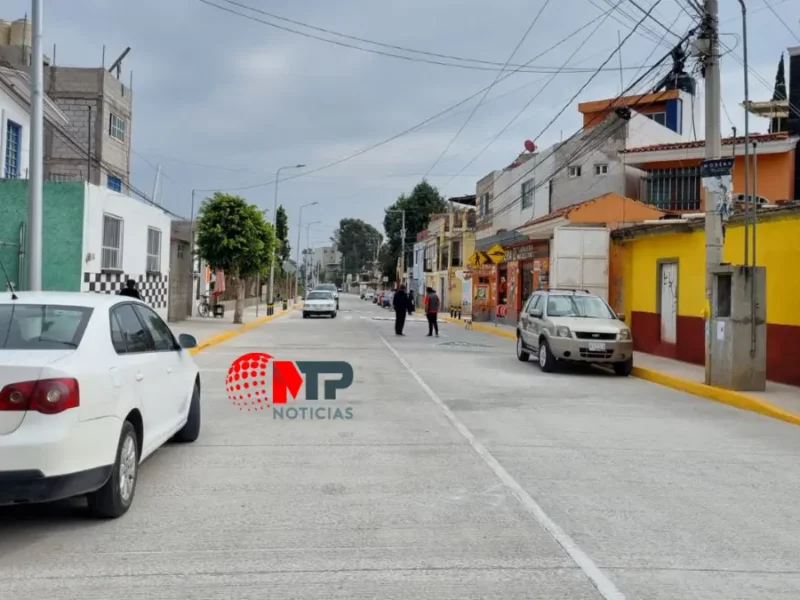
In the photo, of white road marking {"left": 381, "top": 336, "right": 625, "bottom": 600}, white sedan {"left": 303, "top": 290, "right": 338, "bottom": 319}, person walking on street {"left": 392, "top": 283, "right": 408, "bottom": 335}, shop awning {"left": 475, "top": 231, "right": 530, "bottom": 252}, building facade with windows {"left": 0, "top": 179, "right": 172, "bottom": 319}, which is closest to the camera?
white road marking {"left": 381, "top": 336, "right": 625, "bottom": 600}

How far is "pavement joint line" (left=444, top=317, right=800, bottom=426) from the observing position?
1111 centimetres

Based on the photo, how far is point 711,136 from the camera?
13469 mm

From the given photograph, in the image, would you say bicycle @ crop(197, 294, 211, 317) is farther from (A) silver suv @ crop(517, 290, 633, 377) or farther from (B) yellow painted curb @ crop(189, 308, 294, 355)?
(A) silver suv @ crop(517, 290, 633, 377)

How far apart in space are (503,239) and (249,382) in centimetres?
2450

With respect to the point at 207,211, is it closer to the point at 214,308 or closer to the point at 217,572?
the point at 214,308

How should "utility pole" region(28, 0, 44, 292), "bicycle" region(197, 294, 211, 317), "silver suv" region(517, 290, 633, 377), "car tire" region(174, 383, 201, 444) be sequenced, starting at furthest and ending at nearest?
"bicycle" region(197, 294, 211, 317)
"silver suv" region(517, 290, 633, 377)
"utility pole" region(28, 0, 44, 292)
"car tire" region(174, 383, 201, 444)

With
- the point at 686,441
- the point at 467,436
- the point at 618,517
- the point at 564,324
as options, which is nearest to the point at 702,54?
the point at 564,324

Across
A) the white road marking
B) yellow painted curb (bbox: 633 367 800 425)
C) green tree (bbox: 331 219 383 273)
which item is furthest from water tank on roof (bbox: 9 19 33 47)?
green tree (bbox: 331 219 383 273)

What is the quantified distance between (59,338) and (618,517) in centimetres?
415

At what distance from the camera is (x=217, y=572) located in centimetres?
448

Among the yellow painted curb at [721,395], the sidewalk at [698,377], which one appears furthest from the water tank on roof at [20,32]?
the yellow painted curb at [721,395]

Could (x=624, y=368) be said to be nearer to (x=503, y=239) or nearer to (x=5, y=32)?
(x=503, y=239)

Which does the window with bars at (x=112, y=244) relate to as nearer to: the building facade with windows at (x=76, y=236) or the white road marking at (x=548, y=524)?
the building facade with windows at (x=76, y=236)

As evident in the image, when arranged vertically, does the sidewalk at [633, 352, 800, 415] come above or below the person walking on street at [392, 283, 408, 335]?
below
